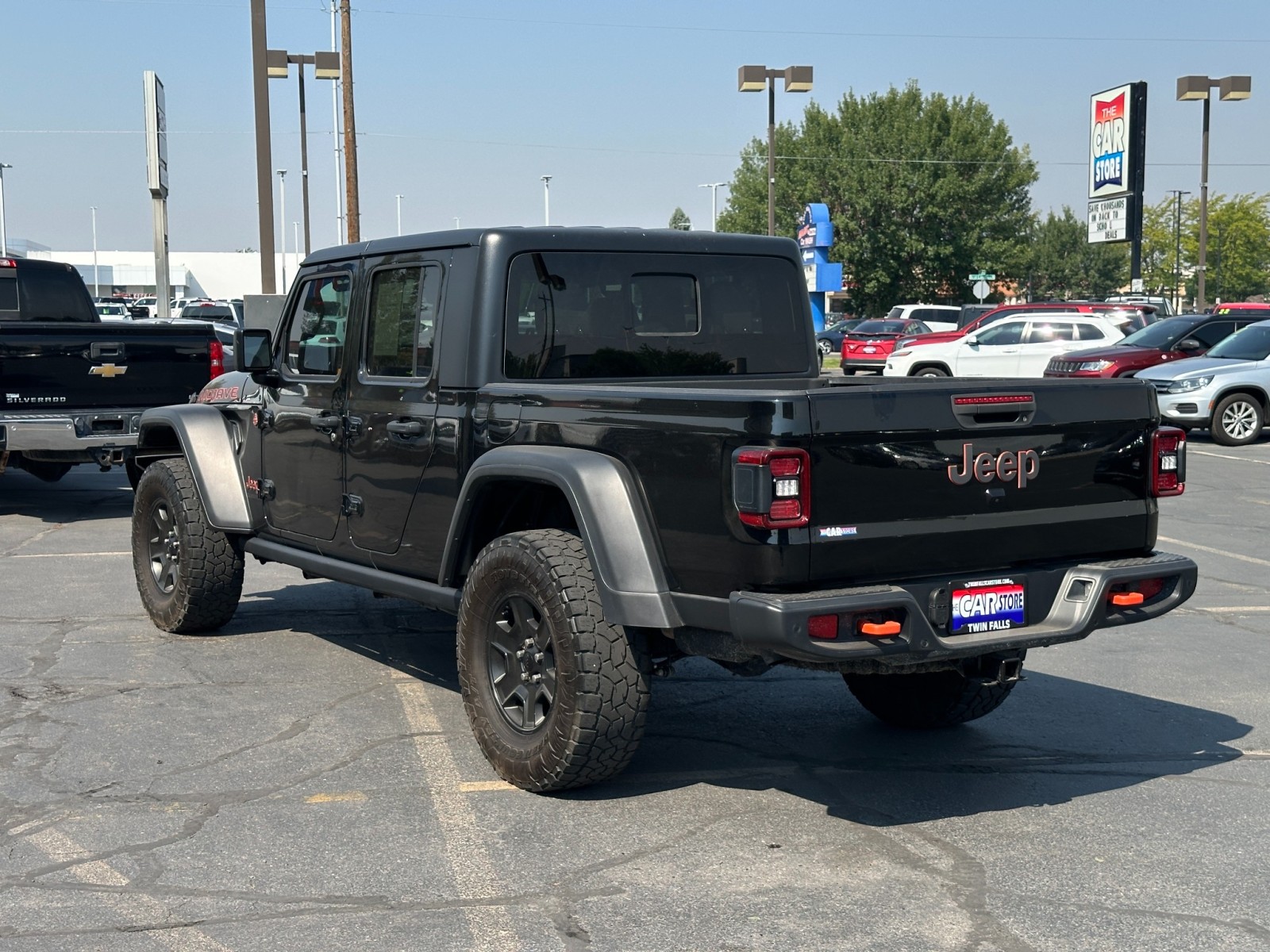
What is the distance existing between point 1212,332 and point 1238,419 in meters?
4.38

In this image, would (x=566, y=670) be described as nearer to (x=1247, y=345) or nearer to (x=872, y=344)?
(x=1247, y=345)

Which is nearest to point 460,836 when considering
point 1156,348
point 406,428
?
point 406,428

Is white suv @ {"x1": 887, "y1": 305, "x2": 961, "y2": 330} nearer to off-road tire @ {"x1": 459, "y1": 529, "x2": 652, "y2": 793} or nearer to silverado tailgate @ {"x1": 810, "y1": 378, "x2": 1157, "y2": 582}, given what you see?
silverado tailgate @ {"x1": 810, "y1": 378, "x2": 1157, "y2": 582}

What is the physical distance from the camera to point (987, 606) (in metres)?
4.68

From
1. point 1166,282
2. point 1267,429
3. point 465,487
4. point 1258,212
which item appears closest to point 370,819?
point 465,487

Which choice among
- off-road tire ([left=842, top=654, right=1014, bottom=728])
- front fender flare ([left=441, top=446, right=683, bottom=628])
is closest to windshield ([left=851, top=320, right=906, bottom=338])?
off-road tire ([left=842, top=654, right=1014, bottom=728])

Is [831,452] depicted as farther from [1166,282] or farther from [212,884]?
[1166,282]

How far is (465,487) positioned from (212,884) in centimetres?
171

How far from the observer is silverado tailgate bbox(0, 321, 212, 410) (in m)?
11.7

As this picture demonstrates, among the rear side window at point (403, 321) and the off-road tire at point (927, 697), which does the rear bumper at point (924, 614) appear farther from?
the rear side window at point (403, 321)

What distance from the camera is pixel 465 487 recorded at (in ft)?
17.5

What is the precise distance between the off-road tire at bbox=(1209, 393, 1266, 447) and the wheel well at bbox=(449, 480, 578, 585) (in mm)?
16671

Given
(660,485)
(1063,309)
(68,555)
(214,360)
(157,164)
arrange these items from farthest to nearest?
(1063,309), (157,164), (214,360), (68,555), (660,485)

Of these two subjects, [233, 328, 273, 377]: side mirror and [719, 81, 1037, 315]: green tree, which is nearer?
[233, 328, 273, 377]: side mirror
